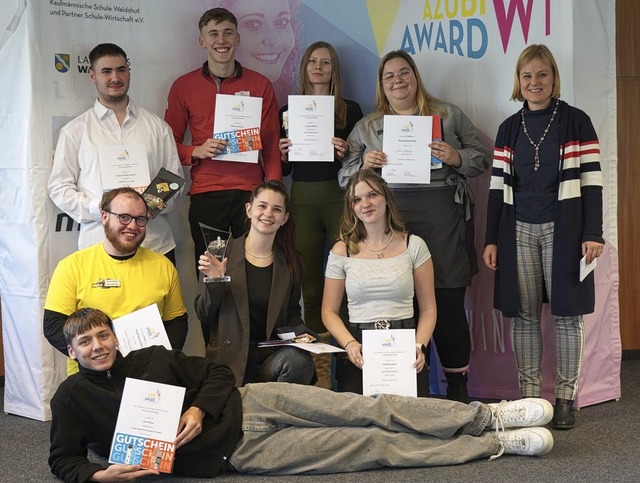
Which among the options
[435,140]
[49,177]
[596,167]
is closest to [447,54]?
[435,140]

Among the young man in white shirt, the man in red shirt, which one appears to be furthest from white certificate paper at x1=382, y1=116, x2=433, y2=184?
the young man in white shirt

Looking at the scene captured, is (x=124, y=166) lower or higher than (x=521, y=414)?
higher

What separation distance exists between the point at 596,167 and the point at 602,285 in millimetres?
755

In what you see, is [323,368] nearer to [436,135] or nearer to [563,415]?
[563,415]

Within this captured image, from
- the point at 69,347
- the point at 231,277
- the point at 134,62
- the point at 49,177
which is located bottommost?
the point at 69,347

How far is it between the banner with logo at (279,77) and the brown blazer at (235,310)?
1.02 m

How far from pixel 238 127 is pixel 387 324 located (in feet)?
4.22

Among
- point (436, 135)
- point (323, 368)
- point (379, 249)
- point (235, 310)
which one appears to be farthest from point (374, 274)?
point (436, 135)

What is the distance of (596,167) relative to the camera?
383 cm

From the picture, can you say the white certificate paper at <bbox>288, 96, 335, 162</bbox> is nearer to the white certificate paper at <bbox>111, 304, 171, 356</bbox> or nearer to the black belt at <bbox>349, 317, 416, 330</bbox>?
the black belt at <bbox>349, 317, 416, 330</bbox>

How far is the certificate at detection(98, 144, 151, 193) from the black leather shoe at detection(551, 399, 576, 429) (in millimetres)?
2143

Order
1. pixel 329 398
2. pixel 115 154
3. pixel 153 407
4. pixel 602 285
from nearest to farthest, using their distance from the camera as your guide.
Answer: pixel 153 407 → pixel 329 398 → pixel 115 154 → pixel 602 285

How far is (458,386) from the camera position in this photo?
4.15 m

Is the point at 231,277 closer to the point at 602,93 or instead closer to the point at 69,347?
the point at 69,347
